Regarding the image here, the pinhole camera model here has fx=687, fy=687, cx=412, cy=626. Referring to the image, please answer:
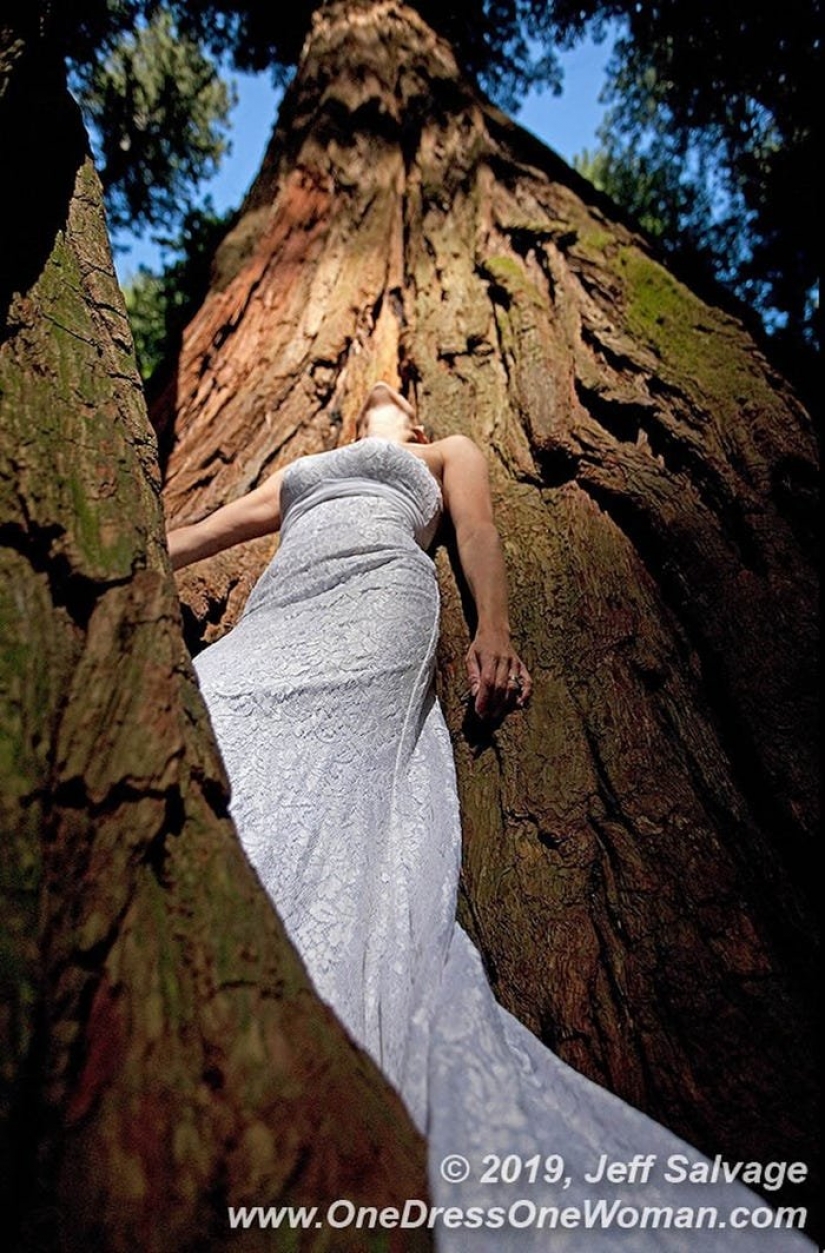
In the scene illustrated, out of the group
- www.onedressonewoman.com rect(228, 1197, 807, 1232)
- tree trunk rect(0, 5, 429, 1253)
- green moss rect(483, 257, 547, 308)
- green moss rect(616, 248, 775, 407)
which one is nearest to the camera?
tree trunk rect(0, 5, 429, 1253)

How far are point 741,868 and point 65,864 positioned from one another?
47.8 inches

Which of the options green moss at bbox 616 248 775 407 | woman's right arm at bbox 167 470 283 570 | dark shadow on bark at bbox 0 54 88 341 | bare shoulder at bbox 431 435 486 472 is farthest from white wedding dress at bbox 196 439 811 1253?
green moss at bbox 616 248 775 407

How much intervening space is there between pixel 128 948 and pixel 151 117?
8755 mm

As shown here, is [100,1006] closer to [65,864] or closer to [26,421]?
[65,864]

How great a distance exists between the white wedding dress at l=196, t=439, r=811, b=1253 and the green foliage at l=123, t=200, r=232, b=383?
4583 mm

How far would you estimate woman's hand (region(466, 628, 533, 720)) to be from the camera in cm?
175

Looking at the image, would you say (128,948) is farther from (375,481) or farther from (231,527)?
(231,527)

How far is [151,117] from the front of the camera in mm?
7031

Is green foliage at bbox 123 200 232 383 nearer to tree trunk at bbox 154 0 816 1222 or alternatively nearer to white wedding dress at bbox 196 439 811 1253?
tree trunk at bbox 154 0 816 1222

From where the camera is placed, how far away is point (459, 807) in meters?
1.55

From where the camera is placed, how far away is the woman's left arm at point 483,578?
1.76m

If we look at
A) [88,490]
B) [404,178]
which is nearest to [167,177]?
[404,178]

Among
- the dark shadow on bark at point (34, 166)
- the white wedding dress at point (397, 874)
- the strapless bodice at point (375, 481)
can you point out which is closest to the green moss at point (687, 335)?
the strapless bodice at point (375, 481)

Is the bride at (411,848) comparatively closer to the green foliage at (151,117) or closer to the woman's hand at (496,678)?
the woman's hand at (496,678)
